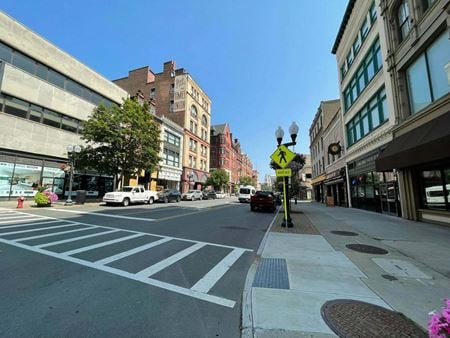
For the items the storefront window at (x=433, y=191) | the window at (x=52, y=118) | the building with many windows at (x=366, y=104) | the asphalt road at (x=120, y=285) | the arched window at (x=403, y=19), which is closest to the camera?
the asphalt road at (x=120, y=285)

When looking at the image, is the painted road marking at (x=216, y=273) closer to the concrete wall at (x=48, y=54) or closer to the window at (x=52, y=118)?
the window at (x=52, y=118)

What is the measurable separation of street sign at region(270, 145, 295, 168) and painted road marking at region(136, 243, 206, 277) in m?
5.80

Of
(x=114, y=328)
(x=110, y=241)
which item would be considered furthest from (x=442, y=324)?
(x=110, y=241)

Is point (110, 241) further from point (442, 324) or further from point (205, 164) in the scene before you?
point (205, 164)

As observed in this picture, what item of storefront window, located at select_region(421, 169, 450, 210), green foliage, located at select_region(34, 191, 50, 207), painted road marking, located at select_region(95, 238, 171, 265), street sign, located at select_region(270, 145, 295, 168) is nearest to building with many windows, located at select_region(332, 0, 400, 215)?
storefront window, located at select_region(421, 169, 450, 210)

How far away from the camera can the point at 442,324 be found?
1840 millimetres

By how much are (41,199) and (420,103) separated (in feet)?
82.4

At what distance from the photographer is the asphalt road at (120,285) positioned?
3.06m

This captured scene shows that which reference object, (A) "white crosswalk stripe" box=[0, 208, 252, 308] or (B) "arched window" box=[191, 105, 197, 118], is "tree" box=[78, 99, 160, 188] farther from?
(B) "arched window" box=[191, 105, 197, 118]

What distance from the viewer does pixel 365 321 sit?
3.17 m

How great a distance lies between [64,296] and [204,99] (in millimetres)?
60230

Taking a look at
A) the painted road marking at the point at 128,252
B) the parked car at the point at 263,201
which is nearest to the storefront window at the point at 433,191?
the parked car at the point at 263,201

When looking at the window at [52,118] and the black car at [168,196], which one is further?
the black car at [168,196]

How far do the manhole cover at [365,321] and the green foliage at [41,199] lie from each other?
20.7 meters
